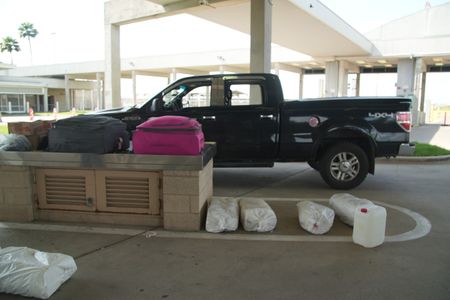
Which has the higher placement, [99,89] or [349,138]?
[99,89]

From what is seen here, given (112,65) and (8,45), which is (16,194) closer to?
(112,65)

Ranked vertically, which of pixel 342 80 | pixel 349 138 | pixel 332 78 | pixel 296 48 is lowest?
pixel 349 138

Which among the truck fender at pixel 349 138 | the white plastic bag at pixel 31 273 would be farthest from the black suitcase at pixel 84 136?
the truck fender at pixel 349 138

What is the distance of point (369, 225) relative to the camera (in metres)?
4.45

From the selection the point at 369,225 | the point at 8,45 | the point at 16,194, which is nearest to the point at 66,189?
the point at 16,194

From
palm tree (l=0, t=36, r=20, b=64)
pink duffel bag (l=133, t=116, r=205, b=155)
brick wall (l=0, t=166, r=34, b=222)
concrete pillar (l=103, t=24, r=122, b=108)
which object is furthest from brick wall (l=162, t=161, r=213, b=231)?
palm tree (l=0, t=36, r=20, b=64)

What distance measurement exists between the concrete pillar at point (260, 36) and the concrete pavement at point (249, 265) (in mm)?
7867

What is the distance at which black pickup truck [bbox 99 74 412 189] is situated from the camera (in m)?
7.36

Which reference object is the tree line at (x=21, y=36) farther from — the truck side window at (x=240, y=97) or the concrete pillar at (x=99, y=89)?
the truck side window at (x=240, y=97)

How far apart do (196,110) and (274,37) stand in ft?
57.3

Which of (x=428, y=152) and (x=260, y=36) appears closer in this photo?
(x=428, y=152)

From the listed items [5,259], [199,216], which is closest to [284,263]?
[199,216]

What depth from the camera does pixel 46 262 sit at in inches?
137

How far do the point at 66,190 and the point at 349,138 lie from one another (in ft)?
16.4
